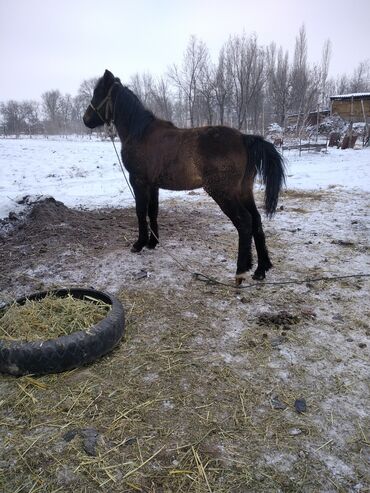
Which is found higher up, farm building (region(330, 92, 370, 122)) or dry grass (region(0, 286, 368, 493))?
farm building (region(330, 92, 370, 122))

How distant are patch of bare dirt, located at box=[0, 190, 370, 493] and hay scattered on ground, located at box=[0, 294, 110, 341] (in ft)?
1.14

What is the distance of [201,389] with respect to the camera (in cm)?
250

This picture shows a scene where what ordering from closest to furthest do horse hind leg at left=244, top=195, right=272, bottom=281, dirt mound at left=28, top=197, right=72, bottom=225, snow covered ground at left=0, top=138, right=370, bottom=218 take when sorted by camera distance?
horse hind leg at left=244, top=195, right=272, bottom=281, dirt mound at left=28, top=197, right=72, bottom=225, snow covered ground at left=0, top=138, right=370, bottom=218

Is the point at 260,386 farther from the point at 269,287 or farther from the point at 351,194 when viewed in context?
the point at 351,194

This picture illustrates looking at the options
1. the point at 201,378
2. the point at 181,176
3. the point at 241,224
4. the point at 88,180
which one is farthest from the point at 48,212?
the point at 88,180

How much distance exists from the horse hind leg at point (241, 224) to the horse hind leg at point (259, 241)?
17cm

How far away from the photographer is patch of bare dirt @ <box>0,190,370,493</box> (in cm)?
187

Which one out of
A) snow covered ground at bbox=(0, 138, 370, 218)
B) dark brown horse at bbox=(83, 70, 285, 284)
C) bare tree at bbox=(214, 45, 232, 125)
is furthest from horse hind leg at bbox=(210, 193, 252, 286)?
bare tree at bbox=(214, 45, 232, 125)

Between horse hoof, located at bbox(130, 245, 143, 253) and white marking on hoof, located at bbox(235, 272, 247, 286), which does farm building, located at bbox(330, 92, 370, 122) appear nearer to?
horse hoof, located at bbox(130, 245, 143, 253)

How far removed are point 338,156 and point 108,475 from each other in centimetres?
1888

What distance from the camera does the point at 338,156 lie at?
17.7 meters

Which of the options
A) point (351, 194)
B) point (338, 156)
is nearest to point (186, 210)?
point (351, 194)

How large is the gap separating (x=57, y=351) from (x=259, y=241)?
106 inches

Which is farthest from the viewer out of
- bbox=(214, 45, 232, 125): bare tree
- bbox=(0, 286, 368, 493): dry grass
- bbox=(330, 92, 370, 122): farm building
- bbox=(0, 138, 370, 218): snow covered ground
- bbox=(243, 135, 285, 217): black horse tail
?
bbox=(330, 92, 370, 122): farm building
